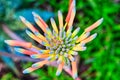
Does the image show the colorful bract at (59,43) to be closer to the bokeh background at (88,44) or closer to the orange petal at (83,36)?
the orange petal at (83,36)

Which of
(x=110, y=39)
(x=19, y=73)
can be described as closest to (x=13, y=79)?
(x=19, y=73)

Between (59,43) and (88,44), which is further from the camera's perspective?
(88,44)

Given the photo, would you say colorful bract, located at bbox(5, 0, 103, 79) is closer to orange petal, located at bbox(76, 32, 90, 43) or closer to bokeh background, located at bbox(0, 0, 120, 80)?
orange petal, located at bbox(76, 32, 90, 43)

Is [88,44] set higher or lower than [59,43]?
lower

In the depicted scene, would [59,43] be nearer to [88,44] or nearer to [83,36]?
[83,36]

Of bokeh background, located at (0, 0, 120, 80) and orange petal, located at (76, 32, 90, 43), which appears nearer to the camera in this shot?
orange petal, located at (76, 32, 90, 43)

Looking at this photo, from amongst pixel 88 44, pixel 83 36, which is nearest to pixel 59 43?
pixel 83 36

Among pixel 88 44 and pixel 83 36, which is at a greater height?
pixel 83 36

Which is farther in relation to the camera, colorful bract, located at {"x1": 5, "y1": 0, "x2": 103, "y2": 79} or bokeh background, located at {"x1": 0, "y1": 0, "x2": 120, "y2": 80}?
bokeh background, located at {"x1": 0, "y1": 0, "x2": 120, "y2": 80}

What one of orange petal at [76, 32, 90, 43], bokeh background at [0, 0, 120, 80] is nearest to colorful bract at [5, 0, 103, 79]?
orange petal at [76, 32, 90, 43]
